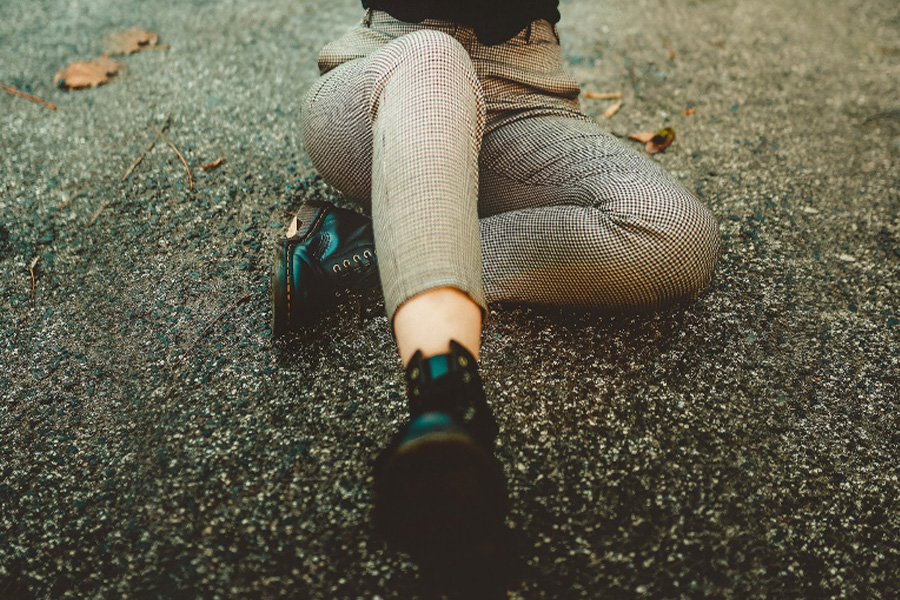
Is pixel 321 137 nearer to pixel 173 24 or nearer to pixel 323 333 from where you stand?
pixel 323 333

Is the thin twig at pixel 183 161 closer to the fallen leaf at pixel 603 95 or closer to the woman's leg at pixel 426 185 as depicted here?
the woman's leg at pixel 426 185

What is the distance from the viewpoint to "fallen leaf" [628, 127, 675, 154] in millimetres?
2010

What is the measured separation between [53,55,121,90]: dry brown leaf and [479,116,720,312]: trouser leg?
161 centimetres

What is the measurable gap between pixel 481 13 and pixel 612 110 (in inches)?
39.7

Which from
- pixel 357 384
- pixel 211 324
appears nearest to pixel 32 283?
pixel 211 324

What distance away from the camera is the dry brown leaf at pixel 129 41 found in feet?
7.72

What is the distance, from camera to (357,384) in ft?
4.30

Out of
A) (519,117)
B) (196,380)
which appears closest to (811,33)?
(519,117)

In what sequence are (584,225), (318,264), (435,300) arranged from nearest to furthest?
(435,300) < (584,225) < (318,264)

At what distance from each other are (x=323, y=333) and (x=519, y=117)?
0.65m

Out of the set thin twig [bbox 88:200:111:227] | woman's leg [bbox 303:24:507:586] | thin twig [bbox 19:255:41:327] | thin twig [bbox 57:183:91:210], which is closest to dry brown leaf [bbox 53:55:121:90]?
thin twig [bbox 57:183:91:210]

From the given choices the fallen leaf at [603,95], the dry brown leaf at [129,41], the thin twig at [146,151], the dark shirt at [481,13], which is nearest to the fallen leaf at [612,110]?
the fallen leaf at [603,95]

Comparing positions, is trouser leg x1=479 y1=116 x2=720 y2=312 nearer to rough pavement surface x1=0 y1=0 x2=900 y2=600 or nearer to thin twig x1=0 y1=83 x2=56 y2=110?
rough pavement surface x1=0 y1=0 x2=900 y2=600

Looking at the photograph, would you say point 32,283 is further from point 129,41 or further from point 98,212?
point 129,41
